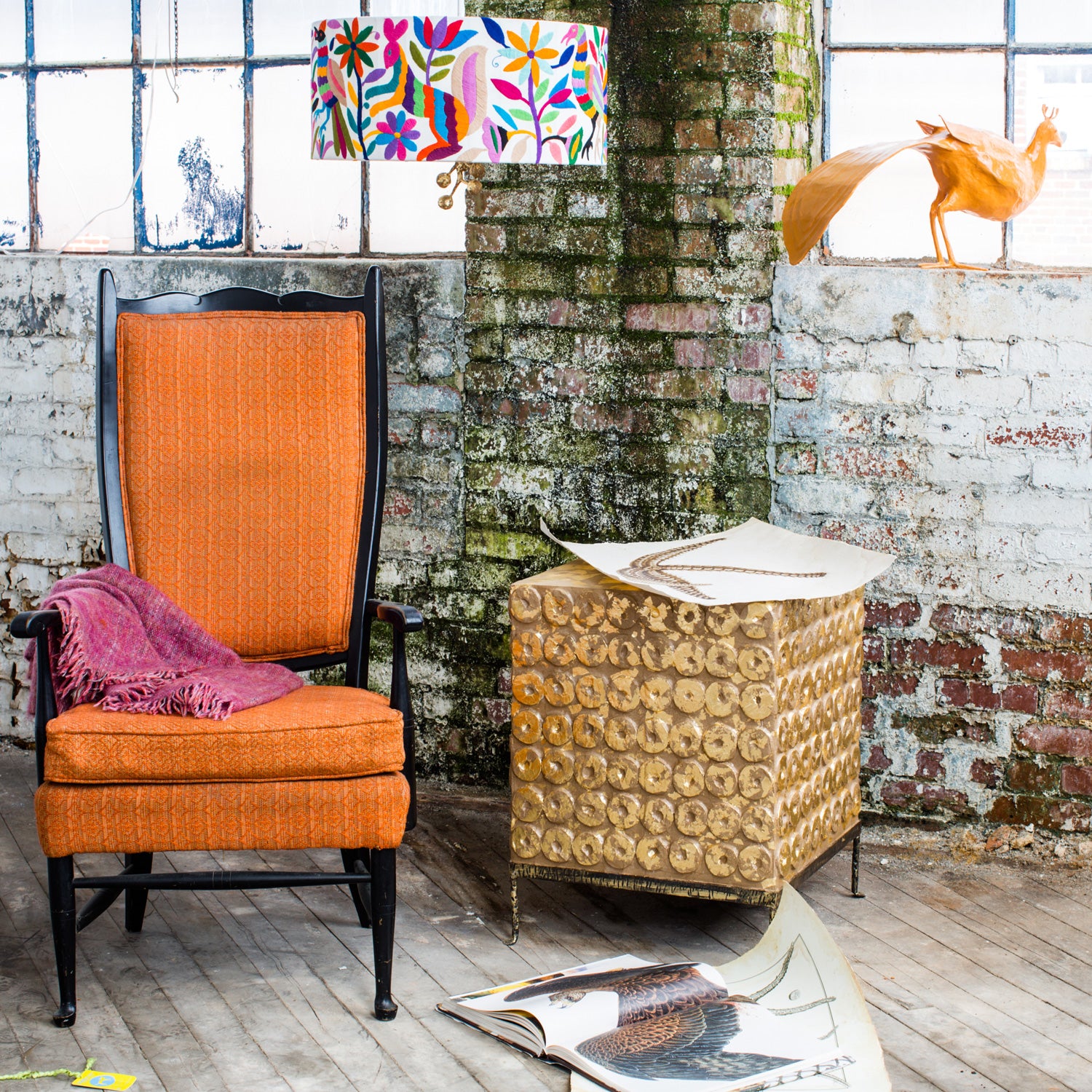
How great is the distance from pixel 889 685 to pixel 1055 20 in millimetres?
1429

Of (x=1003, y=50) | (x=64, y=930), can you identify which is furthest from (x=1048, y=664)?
(x=64, y=930)

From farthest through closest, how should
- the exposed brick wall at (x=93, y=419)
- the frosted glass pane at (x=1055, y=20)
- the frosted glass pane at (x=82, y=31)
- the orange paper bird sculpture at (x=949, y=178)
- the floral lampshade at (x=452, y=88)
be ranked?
the frosted glass pane at (x=82, y=31)
the exposed brick wall at (x=93, y=419)
the frosted glass pane at (x=1055, y=20)
the orange paper bird sculpture at (x=949, y=178)
the floral lampshade at (x=452, y=88)

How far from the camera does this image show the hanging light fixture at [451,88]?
181cm

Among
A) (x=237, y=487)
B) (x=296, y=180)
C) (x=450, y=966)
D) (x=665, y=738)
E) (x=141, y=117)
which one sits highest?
(x=141, y=117)

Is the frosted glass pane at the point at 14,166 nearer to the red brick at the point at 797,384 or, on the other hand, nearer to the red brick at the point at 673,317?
the red brick at the point at 673,317

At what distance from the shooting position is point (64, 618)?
215 cm

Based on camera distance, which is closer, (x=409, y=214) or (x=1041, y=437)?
(x=1041, y=437)

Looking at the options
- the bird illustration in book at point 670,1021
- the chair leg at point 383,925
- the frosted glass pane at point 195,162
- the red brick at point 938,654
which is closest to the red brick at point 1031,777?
the red brick at point 938,654

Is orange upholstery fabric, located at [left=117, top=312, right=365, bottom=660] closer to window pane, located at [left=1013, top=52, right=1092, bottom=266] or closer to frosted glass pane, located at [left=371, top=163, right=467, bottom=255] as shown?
frosted glass pane, located at [left=371, top=163, right=467, bottom=255]

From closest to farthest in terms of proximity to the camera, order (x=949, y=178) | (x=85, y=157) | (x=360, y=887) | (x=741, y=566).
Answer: (x=741, y=566), (x=360, y=887), (x=949, y=178), (x=85, y=157)

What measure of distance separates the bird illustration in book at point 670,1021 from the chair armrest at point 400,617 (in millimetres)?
605

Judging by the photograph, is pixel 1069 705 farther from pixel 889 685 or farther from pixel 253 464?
pixel 253 464

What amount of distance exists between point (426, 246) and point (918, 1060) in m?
2.07

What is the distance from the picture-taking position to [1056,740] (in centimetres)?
280
